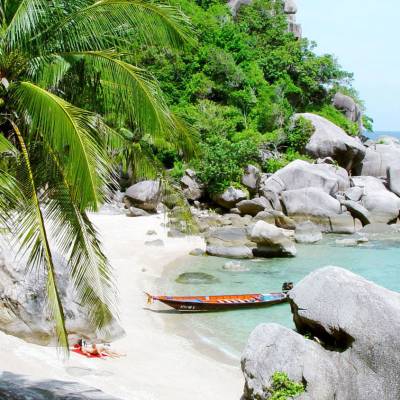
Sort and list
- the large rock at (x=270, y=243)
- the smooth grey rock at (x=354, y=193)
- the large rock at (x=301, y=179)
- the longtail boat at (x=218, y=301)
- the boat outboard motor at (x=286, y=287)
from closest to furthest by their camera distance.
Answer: the longtail boat at (x=218, y=301), the boat outboard motor at (x=286, y=287), the large rock at (x=270, y=243), the large rock at (x=301, y=179), the smooth grey rock at (x=354, y=193)

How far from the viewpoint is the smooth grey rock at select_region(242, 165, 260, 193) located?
31562 millimetres

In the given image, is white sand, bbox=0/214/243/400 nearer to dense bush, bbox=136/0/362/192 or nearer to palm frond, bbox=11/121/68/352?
palm frond, bbox=11/121/68/352

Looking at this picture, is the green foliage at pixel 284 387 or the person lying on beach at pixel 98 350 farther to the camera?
the person lying on beach at pixel 98 350

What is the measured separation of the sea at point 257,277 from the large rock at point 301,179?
4.34m

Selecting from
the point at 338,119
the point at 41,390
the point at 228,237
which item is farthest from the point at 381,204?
the point at 41,390

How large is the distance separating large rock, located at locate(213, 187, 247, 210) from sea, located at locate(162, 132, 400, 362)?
16.9 feet

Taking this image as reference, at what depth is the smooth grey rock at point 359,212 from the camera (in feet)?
98.0

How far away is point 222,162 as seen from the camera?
30531mm

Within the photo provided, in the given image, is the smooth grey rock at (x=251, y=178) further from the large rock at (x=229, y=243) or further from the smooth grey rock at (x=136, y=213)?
the smooth grey rock at (x=136, y=213)

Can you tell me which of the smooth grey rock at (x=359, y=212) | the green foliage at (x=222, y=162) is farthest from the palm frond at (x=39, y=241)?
the smooth grey rock at (x=359, y=212)

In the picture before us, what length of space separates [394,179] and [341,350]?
26.3 m

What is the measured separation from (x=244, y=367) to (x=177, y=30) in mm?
5568

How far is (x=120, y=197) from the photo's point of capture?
30828mm

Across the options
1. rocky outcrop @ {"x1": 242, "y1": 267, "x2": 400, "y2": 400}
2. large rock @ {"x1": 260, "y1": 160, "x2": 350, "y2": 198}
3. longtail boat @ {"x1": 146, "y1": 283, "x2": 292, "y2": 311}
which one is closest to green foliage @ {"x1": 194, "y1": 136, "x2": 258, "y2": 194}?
large rock @ {"x1": 260, "y1": 160, "x2": 350, "y2": 198}
